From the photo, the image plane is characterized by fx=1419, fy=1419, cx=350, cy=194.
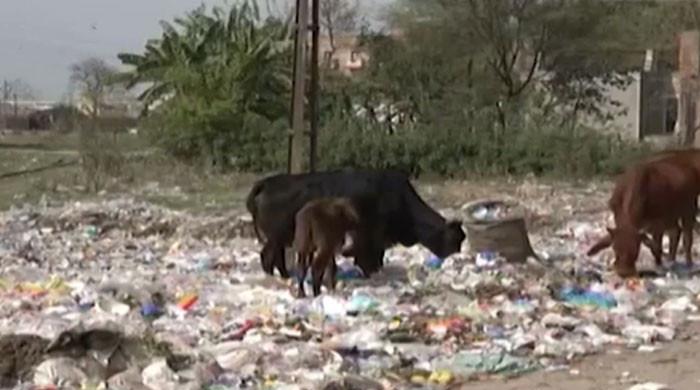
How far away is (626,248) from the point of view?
11.1 metres

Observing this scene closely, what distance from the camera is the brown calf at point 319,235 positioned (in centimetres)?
1012

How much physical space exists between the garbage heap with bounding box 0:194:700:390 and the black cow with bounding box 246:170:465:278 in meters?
0.23

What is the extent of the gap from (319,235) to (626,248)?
2.56 metres

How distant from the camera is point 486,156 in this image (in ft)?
84.3

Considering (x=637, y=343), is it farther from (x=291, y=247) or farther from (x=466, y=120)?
(x=466, y=120)

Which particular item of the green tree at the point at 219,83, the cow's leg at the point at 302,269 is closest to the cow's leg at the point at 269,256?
the cow's leg at the point at 302,269

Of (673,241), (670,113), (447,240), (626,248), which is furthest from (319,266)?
(670,113)

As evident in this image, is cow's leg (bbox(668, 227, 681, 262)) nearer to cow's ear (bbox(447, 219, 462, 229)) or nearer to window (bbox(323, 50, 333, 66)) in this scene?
cow's ear (bbox(447, 219, 462, 229))

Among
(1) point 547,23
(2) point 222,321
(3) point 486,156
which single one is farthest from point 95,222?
(1) point 547,23

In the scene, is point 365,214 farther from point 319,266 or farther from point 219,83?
point 219,83

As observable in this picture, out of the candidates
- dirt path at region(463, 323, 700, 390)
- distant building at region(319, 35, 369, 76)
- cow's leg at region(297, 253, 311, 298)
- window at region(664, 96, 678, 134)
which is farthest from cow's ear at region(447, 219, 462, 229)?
window at region(664, 96, 678, 134)

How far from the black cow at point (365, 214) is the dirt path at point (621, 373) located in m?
2.91

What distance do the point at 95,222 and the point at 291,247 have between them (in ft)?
19.9

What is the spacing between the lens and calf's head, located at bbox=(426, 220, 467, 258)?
11289 millimetres
